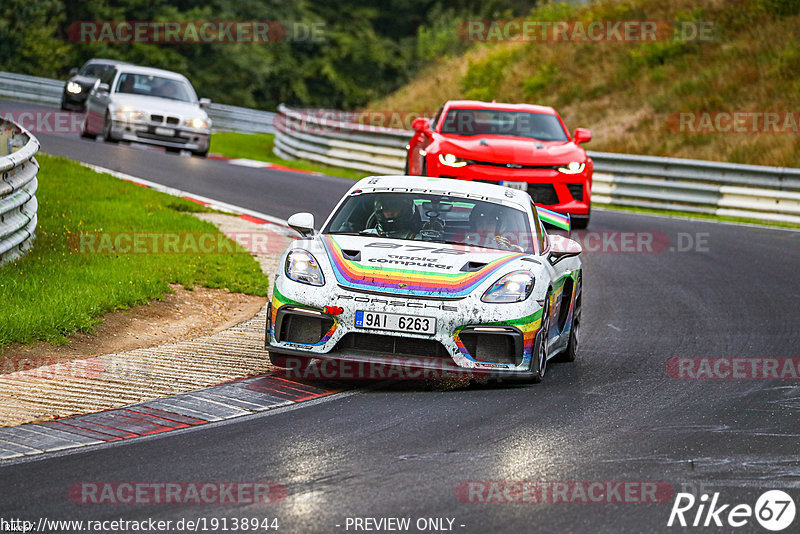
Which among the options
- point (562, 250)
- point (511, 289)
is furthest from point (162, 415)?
point (562, 250)

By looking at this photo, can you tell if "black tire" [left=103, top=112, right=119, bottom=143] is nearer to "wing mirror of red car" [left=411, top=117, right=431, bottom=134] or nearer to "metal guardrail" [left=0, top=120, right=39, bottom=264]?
"wing mirror of red car" [left=411, top=117, right=431, bottom=134]

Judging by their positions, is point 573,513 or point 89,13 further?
point 89,13

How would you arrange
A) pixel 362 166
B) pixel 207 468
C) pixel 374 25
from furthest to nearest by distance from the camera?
pixel 374 25 < pixel 362 166 < pixel 207 468

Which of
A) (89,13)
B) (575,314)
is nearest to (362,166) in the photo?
(575,314)

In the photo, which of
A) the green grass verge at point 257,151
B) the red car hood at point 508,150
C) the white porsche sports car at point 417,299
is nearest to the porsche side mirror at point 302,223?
the white porsche sports car at point 417,299

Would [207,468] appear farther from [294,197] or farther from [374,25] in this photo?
[374,25]

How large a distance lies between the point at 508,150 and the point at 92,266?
643 cm

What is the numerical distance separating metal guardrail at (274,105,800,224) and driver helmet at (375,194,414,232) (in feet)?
43.5

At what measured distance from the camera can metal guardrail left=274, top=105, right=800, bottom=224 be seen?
68.8ft

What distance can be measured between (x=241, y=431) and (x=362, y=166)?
19822 mm

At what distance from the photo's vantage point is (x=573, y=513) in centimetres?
541

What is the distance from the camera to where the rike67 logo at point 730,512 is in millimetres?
5359

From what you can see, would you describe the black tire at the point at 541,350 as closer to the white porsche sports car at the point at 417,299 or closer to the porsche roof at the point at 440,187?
the white porsche sports car at the point at 417,299

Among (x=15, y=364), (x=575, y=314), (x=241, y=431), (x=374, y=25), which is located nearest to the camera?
(x=241, y=431)
